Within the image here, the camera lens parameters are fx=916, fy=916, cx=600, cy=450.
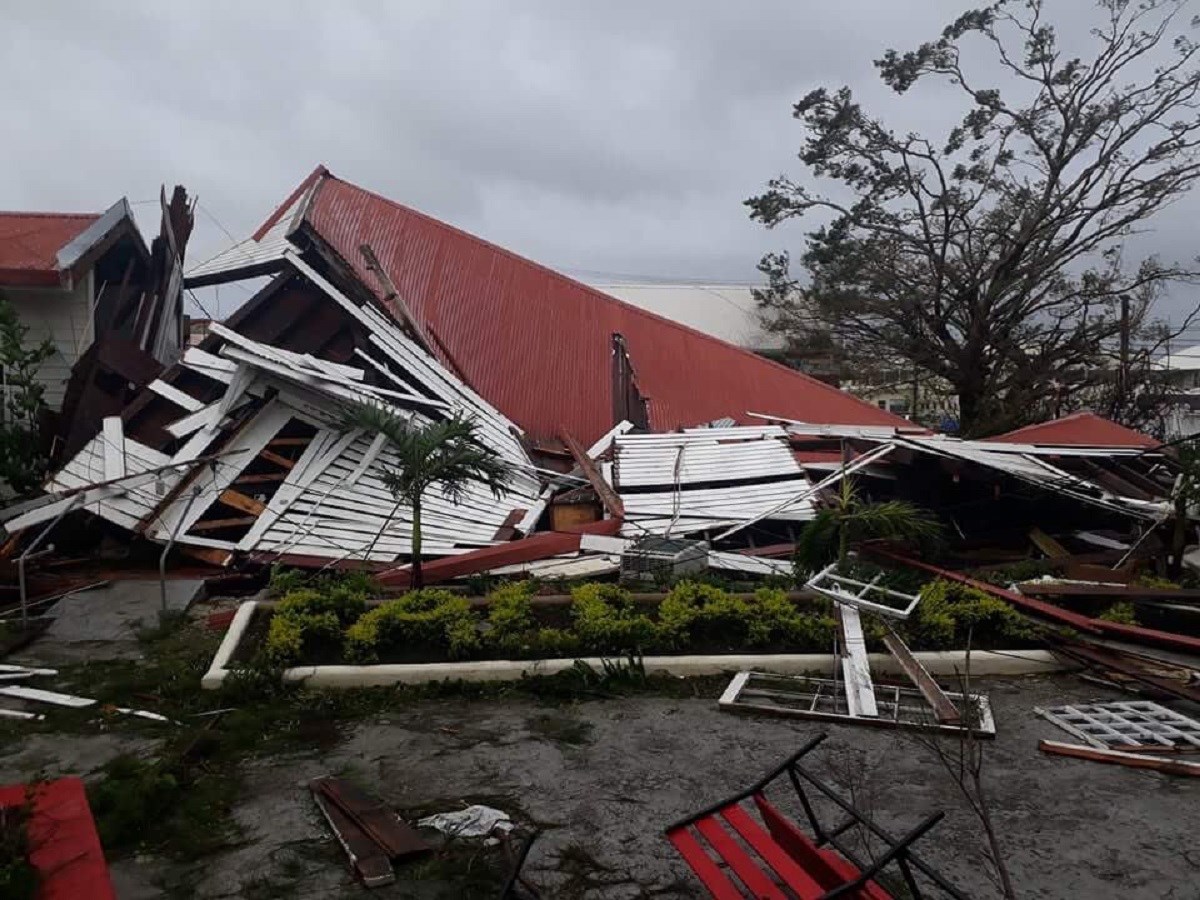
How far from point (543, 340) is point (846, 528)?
10919 mm

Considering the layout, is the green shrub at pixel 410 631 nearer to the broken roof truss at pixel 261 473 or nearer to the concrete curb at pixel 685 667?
the concrete curb at pixel 685 667

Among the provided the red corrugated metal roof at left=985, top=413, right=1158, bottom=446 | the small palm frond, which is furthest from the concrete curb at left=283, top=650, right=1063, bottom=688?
the red corrugated metal roof at left=985, top=413, right=1158, bottom=446

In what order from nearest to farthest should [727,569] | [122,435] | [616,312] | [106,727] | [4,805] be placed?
[4,805] < [106,727] < [727,569] < [122,435] < [616,312]

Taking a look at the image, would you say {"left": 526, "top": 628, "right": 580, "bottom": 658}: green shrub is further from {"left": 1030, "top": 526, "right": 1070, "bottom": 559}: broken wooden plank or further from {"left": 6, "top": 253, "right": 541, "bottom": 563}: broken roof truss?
{"left": 1030, "top": 526, "right": 1070, "bottom": 559}: broken wooden plank

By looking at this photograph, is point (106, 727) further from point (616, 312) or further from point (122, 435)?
point (616, 312)

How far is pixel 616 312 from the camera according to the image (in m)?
19.0

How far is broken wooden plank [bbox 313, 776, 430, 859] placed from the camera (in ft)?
13.6

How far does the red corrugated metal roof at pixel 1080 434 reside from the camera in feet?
46.4

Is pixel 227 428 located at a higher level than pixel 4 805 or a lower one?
higher

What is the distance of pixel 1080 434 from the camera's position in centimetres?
1445

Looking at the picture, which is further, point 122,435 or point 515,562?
point 122,435

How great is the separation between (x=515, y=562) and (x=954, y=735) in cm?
535

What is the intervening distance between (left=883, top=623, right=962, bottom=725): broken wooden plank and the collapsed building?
2914mm

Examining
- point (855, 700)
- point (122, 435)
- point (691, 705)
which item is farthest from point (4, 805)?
point (122, 435)
